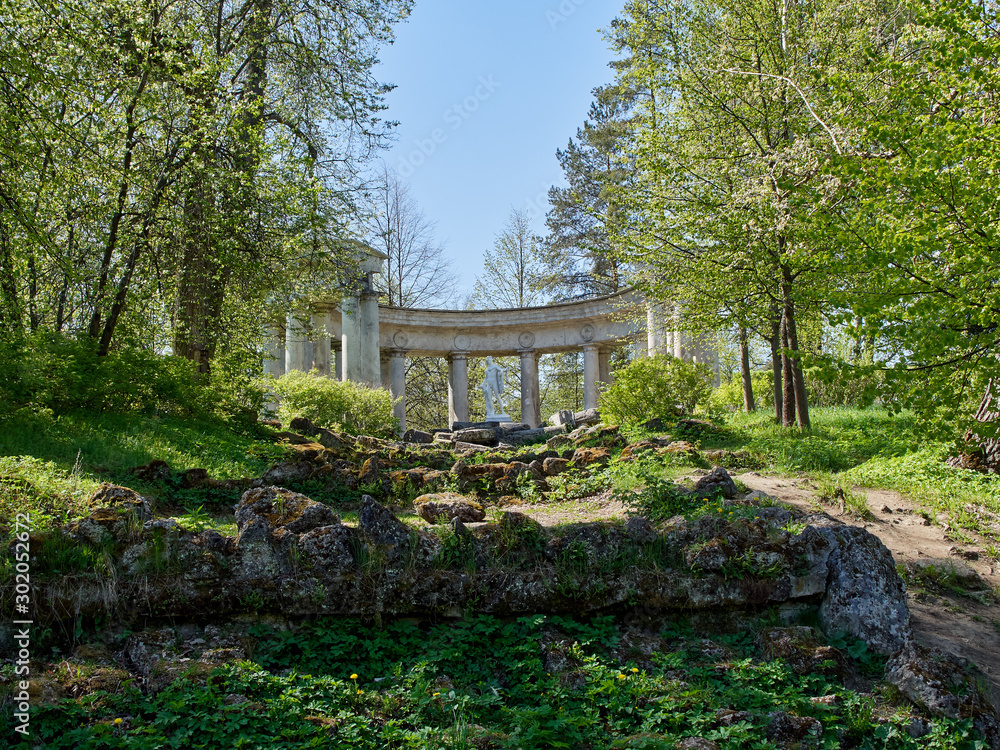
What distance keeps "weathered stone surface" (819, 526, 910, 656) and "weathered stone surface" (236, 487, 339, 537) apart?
420cm

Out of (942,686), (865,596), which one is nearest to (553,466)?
(865,596)

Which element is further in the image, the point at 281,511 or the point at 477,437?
the point at 477,437

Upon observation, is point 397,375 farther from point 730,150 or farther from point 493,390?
point 730,150

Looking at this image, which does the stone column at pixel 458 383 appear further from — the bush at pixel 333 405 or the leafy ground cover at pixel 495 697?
the leafy ground cover at pixel 495 697

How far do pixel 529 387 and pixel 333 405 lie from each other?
12.9m

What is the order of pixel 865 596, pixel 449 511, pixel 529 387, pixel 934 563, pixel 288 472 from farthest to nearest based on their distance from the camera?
pixel 529 387 < pixel 288 472 < pixel 934 563 < pixel 449 511 < pixel 865 596

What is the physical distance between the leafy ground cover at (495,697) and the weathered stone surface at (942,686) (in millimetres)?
115

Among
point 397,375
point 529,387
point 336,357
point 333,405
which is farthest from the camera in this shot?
point 336,357

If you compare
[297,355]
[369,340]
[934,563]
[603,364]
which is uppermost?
[369,340]

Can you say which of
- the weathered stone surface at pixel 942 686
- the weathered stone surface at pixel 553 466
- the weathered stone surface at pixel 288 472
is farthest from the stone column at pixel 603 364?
the weathered stone surface at pixel 942 686

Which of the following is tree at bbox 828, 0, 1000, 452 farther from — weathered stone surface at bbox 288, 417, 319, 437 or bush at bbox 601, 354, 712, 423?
weathered stone surface at bbox 288, 417, 319, 437

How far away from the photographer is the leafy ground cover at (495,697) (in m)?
3.90

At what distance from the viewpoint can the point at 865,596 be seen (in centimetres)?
564

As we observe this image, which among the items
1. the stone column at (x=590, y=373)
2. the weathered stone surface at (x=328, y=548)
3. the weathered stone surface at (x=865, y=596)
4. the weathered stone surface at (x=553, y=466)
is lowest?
the weathered stone surface at (x=865, y=596)
